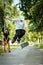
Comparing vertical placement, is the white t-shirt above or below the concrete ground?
above

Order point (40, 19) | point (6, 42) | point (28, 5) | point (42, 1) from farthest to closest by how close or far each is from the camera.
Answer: point (28, 5) < point (40, 19) < point (42, 1) < point (6, 42)

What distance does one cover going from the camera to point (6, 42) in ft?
28.7

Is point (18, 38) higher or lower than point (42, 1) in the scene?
lower

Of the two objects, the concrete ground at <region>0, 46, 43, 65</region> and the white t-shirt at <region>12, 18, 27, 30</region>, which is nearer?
the white t-shirt at <region>12, 18, 27, 30</region>

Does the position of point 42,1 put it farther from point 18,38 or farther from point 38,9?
point 18,38

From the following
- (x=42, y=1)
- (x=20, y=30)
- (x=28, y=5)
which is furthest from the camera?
(x=28, y=5)

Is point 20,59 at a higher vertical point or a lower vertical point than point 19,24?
lower

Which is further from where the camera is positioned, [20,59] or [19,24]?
[20,59]

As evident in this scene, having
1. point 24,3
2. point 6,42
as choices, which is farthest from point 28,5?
point 6,42

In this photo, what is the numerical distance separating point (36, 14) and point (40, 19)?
73.2 inches

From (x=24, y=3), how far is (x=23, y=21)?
31634 millimetres

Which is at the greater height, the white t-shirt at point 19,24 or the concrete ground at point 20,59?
the white t-shirt at point 19,24

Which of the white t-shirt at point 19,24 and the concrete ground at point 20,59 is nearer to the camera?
the white t-shirt at point 19,24

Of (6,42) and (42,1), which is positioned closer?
(6,42)
